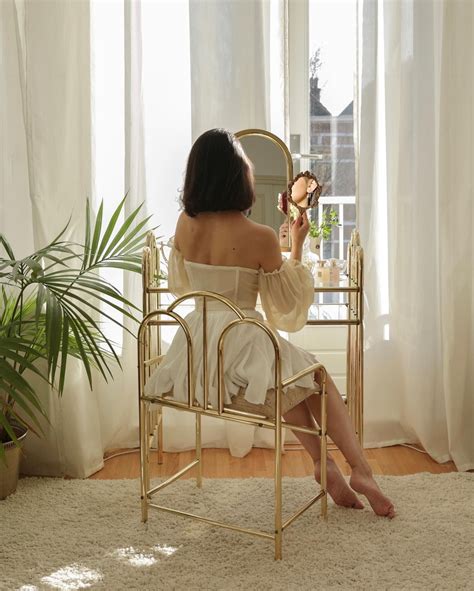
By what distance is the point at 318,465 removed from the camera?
8.97ft

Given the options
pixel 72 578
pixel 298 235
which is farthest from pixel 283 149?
pixel 72 578

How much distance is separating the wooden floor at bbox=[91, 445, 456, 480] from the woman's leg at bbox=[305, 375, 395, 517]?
471 millimetres

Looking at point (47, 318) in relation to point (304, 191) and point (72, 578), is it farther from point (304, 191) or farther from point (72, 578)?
point (304, 191)

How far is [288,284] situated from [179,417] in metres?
1.08

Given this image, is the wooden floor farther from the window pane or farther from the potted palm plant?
the window pane

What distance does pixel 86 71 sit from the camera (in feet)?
10.3

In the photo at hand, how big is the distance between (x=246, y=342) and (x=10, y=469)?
1090mm

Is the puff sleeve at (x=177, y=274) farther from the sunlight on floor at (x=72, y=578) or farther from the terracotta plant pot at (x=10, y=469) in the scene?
the sunlight on floor at (x=72, y=578)

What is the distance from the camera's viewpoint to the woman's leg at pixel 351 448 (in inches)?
104

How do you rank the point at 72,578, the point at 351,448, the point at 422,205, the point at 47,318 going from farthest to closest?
the point at 422,205 < the point at 351,448 < the point at 47,318 < the point at 72,578

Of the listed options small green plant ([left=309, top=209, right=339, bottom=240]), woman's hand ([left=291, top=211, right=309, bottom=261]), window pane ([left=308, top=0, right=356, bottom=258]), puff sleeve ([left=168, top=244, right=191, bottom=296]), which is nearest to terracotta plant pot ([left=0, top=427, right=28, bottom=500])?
puff sleeve ([left=168, top=244, right=191, bottom=296])

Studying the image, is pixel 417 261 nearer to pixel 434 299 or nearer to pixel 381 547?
pixel 434 299

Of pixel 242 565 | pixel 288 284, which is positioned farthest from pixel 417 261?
pixel 242 565

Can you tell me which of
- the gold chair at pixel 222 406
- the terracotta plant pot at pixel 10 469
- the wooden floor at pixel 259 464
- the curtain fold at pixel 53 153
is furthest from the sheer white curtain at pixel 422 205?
the terracotta plant pot at pixel 10 469
